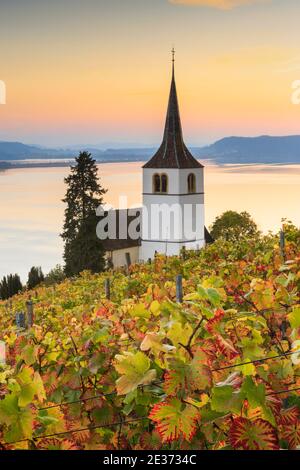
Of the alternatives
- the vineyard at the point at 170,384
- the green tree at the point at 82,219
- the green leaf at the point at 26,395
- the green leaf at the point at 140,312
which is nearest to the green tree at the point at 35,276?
the green tree at the point at 82,219

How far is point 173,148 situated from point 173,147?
3.0 inches

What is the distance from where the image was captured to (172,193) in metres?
64.9

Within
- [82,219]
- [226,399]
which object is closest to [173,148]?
[82,219]

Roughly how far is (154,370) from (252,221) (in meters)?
60.4

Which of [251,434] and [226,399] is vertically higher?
[226,399]

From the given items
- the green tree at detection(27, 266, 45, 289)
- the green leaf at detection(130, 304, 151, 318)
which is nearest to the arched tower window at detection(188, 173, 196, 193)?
the green tree at detection(27, 266, 45, 289)

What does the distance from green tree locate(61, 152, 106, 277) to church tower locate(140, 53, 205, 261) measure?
1558 cm

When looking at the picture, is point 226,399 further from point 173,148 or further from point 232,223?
point 173,148

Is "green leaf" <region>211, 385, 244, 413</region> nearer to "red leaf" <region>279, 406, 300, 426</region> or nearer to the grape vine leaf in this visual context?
the grape vine leaf

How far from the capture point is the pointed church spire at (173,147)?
64.0m

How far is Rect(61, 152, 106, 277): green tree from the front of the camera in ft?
141

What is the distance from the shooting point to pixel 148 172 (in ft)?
214
